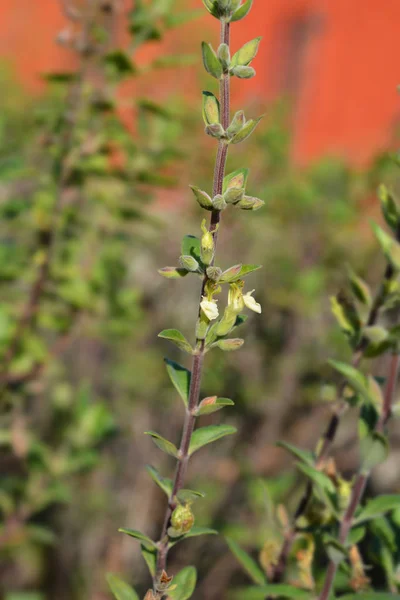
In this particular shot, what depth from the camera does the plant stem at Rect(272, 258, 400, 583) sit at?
72 cm

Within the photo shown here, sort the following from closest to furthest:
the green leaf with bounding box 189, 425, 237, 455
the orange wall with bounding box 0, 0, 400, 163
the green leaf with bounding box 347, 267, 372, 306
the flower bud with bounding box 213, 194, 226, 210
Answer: the flower bud with bounding box 213, 194, 226, 210 < the green leaf with bounding box 189, 425, 237, 455 < the green leaf with bounding box 347, 267, 372, 306 < the orange wall with bounding box 0, 0, 400, 163

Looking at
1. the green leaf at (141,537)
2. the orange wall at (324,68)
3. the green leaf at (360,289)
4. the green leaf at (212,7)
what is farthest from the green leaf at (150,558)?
the orange wall at (324,68)

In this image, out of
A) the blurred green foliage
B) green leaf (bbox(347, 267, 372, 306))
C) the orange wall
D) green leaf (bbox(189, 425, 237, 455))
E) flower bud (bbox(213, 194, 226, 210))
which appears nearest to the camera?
flower bud (bbox(213, 194, 226, 210))

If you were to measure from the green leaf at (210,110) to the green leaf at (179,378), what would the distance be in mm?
221

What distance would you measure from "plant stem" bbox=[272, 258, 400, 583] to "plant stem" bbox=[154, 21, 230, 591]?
0.22 m

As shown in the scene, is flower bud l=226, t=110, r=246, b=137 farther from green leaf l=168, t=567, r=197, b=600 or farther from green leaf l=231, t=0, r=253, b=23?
green leaf l=168, t=567, r=197, b=600

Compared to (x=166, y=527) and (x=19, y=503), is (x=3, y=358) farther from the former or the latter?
(x=166, y=527)

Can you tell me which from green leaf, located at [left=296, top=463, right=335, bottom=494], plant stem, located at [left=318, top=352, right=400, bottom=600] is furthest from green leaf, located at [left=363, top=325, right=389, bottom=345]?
green leaf, located at [left=296, top=463, right=335, bottom=494]

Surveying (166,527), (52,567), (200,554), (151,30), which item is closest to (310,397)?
(200,554)

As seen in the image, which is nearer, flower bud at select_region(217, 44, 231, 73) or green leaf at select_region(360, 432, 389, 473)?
flower bud at select_region(217, 44, 231, 73)

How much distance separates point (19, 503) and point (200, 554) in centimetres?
61

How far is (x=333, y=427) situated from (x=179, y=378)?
205 mm

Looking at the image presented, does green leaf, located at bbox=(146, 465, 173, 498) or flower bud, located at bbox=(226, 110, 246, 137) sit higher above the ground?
flower bud, located at bbox=(226, 110, 246, 137)

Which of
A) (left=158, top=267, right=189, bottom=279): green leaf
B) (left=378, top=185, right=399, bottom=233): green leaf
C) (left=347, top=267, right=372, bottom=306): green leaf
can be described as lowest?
(left=347, top=267, right=372, bottom=306): green leaf
